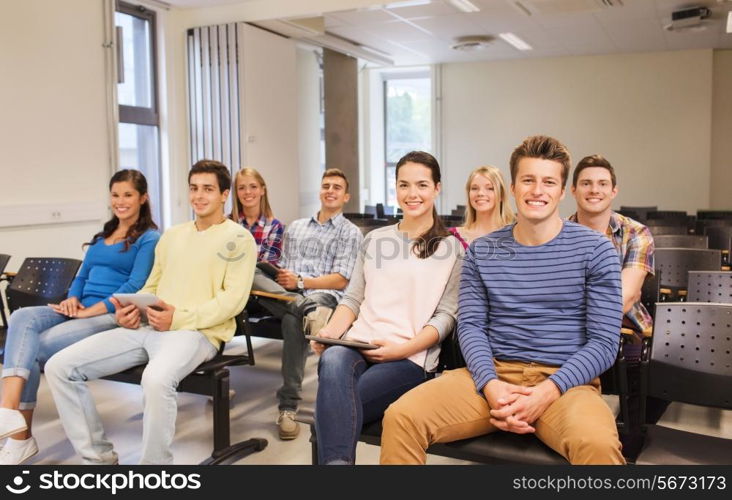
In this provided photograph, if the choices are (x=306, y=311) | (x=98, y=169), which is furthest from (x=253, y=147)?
(x=306, y=311)

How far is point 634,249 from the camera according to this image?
3.06 meters

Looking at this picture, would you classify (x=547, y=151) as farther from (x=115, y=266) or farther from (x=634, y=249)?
(x=115, y=266)

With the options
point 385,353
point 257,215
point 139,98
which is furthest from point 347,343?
point 139,98

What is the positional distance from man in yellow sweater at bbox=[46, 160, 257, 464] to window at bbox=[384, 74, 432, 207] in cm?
1001

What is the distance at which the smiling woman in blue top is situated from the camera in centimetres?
305

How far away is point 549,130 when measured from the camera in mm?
12016

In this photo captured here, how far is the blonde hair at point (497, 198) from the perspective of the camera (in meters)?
4.07

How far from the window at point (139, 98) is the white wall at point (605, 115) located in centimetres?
620

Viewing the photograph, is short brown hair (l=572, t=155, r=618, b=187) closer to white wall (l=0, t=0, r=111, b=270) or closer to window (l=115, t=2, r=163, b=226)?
white wall (l=0, t=0, r=111, b=270)

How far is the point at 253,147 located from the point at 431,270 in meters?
5.95

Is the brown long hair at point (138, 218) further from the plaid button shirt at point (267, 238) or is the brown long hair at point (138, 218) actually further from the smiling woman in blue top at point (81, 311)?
the plaid button shirt at point (267, 238)

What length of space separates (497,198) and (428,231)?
1.59 metres

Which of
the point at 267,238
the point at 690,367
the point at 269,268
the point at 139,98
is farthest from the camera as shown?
the point at 139,98

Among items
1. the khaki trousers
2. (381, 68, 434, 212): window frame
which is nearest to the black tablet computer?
the khaki trousers
